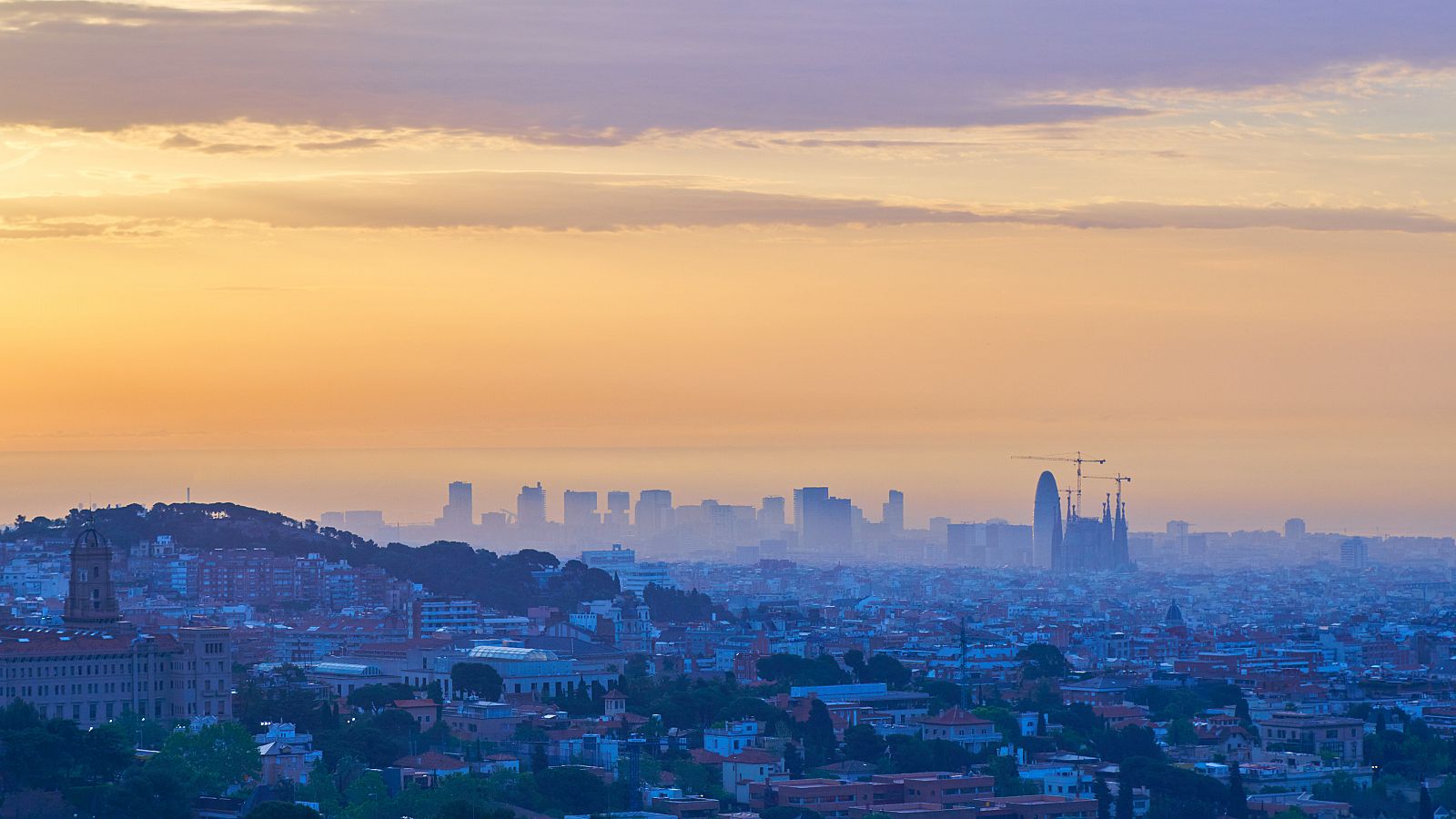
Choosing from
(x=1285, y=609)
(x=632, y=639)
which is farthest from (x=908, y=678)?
(x=1285, y=609)

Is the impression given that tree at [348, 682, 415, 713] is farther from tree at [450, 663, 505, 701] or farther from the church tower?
the church tower

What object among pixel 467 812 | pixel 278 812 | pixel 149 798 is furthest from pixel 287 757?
pixel 467 812

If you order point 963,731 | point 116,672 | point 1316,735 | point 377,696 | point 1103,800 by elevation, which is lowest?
point 1103,800

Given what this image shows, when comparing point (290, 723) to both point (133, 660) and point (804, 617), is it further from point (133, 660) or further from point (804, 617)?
point (804, 617)

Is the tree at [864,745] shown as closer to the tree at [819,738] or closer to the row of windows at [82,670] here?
the tree at [819,738]

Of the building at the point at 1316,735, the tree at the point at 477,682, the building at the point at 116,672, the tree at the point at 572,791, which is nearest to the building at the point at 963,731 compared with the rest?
the building at the point at 1316,735

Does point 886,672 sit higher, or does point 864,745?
point 886,672

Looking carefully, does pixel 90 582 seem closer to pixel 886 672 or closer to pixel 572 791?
pixel 572 791
